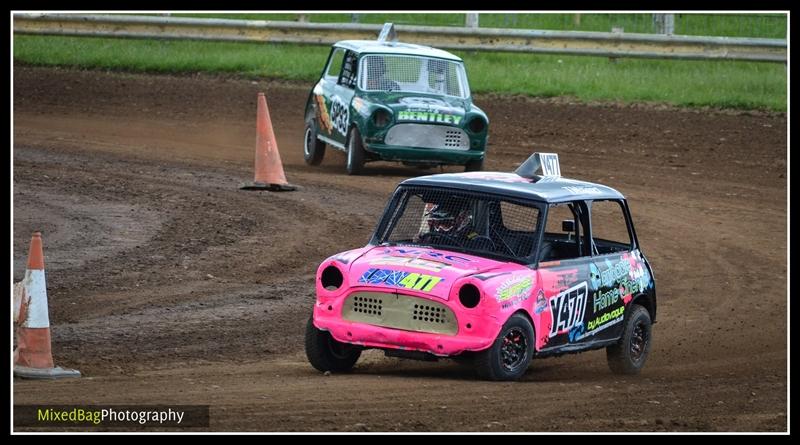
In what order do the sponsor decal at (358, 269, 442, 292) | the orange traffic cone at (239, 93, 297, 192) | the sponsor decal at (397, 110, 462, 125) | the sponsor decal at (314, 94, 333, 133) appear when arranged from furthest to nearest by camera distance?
1. the sponsor decal at (314, 94, 333, 133)
2. the sponsor decal at (397, 110, 462, 125)
3. the orange traffic cone at (239, 93, 297, 192)
4. the sponsor decal at (358, 269, 442, 292)

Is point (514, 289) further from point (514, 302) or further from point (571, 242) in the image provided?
point (571, 242)

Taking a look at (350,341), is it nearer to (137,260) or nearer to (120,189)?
(137,260)

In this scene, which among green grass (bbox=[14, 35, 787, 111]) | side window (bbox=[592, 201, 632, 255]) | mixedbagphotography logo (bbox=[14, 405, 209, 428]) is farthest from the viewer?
green grass (bbox=[14, 35, 787, 111])

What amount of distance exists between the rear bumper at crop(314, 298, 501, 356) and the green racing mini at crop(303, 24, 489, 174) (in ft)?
27.8

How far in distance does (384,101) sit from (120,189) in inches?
136

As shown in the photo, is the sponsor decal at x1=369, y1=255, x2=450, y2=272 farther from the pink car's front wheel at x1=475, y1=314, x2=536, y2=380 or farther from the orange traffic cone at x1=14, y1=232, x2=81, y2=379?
the orange traffic cone at x1=14, y1=232, x2=81, y2=379

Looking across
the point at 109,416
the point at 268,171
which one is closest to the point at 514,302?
the point at 109,416

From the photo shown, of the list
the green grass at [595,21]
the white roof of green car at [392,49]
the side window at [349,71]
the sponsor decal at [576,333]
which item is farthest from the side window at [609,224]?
the green grass at [595,21]

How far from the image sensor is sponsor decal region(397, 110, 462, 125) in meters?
17.0

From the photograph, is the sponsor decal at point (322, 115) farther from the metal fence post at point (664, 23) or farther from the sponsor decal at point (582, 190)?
the sponsor decal at point (582, 190)

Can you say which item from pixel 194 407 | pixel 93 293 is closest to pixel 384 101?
pixel 93 293

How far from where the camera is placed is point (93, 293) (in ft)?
36.1

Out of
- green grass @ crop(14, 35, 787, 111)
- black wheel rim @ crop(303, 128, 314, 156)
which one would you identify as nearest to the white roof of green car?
black wheel rim @ crop(303, 128, 314, 156)

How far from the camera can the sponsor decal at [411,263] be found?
853 cm
